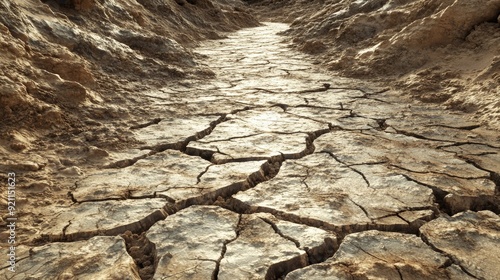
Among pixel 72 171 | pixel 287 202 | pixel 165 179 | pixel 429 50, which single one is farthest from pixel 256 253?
pixel 429 50

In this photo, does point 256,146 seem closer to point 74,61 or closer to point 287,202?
point 287,202

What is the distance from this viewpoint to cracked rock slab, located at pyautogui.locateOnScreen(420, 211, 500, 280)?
1.45m

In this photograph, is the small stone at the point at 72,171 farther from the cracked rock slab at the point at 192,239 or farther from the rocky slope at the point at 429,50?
the rocky slope at the point at 429,50

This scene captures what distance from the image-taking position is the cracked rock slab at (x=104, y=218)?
170 cm

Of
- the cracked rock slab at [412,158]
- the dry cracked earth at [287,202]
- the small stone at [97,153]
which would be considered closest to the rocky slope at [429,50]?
the dry cracked earth at [287,202]

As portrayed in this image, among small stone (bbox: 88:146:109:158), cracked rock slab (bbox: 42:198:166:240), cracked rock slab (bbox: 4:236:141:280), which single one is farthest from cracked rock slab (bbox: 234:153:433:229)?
small stone (bbox: 88:146:109:158)

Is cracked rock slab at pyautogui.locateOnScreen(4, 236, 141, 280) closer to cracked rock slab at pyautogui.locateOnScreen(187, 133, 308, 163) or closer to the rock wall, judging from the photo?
cracked rock slab at pyautogui.locateOnScreen(187, 133, 308, 163)

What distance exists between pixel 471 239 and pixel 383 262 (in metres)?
0.41

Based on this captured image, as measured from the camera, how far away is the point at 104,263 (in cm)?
150

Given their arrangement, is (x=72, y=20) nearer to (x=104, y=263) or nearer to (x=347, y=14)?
(x=104, y=263)

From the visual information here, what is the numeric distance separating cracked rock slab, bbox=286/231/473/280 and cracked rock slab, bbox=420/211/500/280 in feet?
0.16

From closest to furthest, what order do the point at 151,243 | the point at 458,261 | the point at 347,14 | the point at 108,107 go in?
the point at 458,261, the point at 151,243, the point at 108,107, the point at 347,14

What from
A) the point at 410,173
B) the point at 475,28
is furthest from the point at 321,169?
the point at 475,28

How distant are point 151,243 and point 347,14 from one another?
18.4 ft
